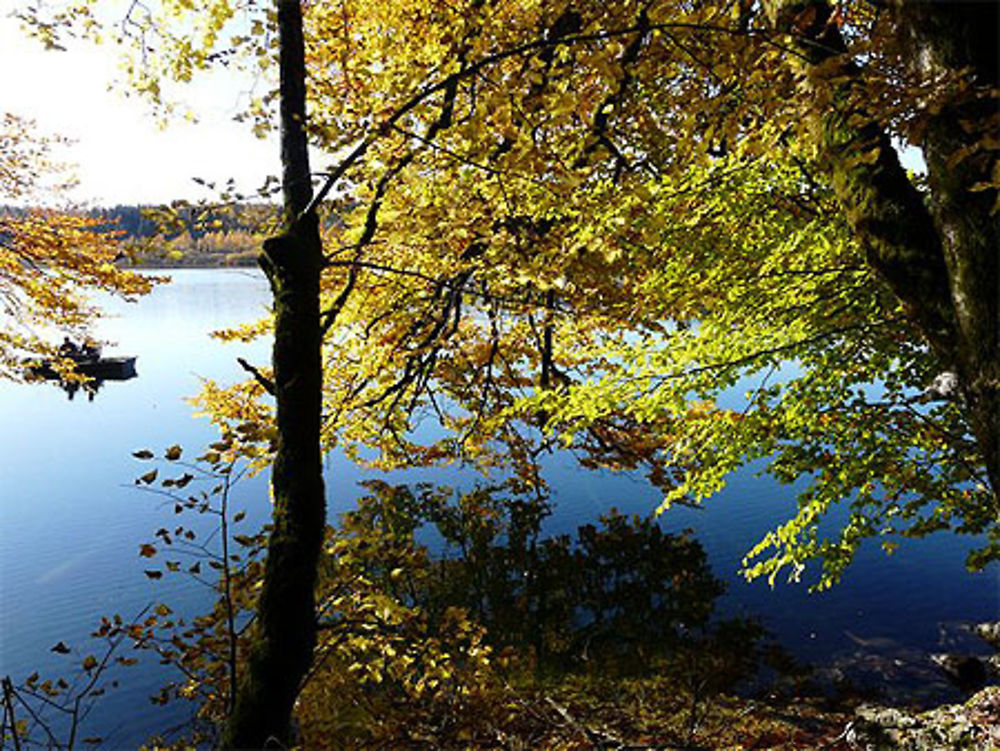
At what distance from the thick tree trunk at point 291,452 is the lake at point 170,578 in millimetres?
1073

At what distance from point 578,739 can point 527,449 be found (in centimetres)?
739

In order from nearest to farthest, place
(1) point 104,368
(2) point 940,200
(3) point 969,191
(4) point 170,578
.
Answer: (3) point 969,191
(2) point 940,200
(4) point 170,578
(1) point 104,368

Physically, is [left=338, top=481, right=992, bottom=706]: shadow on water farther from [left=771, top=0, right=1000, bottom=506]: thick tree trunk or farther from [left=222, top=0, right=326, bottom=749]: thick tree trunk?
[left=771, top=0, right=1000, bottom=506]: thick tree trunk

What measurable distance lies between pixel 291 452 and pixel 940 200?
4122 millimetres

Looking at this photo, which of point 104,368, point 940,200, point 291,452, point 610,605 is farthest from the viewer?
point 104,368

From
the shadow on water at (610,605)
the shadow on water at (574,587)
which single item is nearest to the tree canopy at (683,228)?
the shadow on water at (610,605)

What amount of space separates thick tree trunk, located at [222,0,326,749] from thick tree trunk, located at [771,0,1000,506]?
3.21 m

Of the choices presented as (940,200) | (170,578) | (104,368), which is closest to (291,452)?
(940,200)

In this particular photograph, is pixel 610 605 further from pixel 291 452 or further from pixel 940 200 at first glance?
pixel 940 200

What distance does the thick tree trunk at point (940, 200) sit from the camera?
2850mm

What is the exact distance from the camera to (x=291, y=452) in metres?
4.04

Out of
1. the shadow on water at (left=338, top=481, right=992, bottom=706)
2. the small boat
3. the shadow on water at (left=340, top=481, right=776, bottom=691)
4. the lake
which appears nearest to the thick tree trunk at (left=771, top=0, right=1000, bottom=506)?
the lake

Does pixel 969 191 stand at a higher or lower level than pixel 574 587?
higher

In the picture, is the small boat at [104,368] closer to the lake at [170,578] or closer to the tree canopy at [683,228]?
the lake at [170,578]
